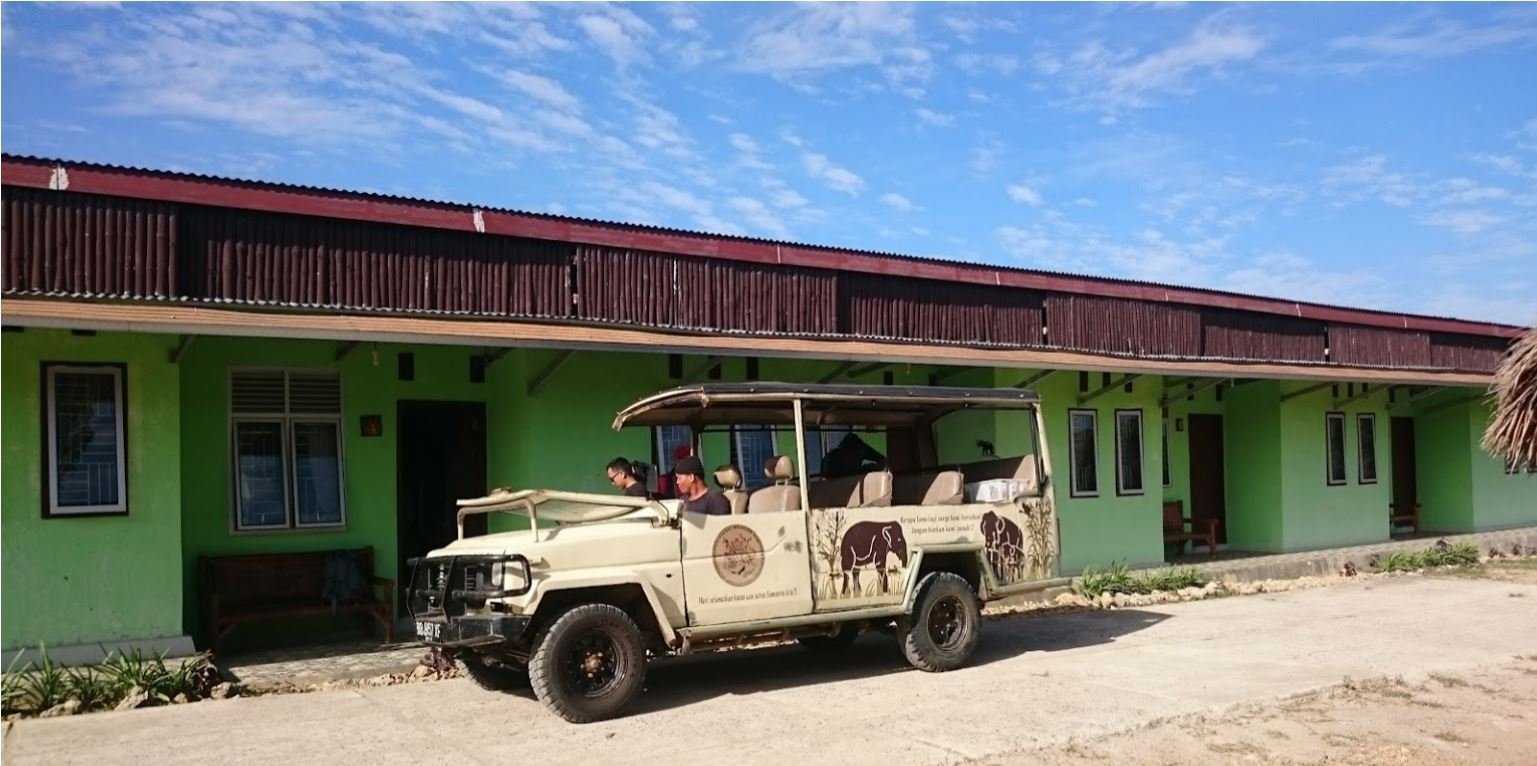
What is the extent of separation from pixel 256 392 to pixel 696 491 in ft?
16.4

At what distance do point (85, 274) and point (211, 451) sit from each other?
6.75 ft

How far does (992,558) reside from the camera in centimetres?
1055

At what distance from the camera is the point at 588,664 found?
8336mm

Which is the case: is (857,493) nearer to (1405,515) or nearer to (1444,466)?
(1405,515)

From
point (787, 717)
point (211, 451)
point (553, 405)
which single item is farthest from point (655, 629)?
point (211, 451)

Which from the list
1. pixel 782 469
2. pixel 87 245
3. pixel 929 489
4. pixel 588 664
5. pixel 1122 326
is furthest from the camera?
pixel 1122 326

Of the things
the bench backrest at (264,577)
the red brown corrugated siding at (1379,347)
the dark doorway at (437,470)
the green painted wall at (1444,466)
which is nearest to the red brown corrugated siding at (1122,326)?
the red brown corrugated siding at (1379,347)

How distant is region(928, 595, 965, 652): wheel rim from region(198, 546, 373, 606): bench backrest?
219 inches

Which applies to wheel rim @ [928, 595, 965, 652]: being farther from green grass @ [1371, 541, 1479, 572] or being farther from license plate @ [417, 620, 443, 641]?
green grass @ [1371, 541, 1479, 572]

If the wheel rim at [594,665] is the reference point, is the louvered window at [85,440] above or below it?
above

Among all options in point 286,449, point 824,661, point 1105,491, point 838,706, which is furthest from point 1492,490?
point 286,449

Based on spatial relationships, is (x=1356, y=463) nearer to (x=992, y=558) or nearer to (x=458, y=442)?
(x=992, y=558)

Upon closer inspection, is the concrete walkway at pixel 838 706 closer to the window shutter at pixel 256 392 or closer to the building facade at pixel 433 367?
the building facade at pixel 433 367

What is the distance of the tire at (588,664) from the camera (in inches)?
321
